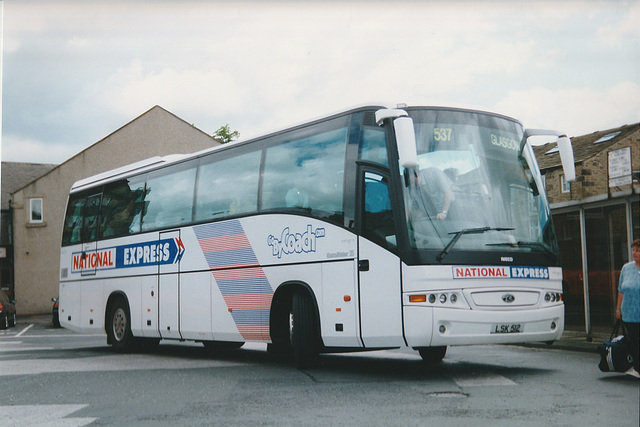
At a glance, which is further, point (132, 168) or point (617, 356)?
point (132, 168)

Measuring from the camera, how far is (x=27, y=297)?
147 feet

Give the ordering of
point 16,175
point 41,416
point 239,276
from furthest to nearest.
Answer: point 16,175
point 239,276
point 41,416

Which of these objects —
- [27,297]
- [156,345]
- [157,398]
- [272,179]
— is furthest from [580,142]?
[27,297]

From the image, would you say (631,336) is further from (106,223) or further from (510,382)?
(106,223)

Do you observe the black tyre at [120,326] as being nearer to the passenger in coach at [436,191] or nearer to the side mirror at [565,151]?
the passenger in coach at [436,191]

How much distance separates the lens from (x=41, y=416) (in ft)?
25.4

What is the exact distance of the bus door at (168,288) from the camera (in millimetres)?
14523

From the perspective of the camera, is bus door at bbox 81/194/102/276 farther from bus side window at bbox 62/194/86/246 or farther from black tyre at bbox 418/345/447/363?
black tyre at bbox 418/345/447/363

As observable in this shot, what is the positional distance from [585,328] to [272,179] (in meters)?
8.88

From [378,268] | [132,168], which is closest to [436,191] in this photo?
[378,268]

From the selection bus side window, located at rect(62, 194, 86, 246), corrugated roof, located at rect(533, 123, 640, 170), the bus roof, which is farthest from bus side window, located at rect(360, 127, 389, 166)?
corrugated roof, located at rect(533, 123, 640, 170)

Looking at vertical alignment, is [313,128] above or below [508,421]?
above

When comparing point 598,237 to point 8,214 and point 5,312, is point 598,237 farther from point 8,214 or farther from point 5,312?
point 8,214

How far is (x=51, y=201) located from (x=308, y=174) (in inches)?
1485
